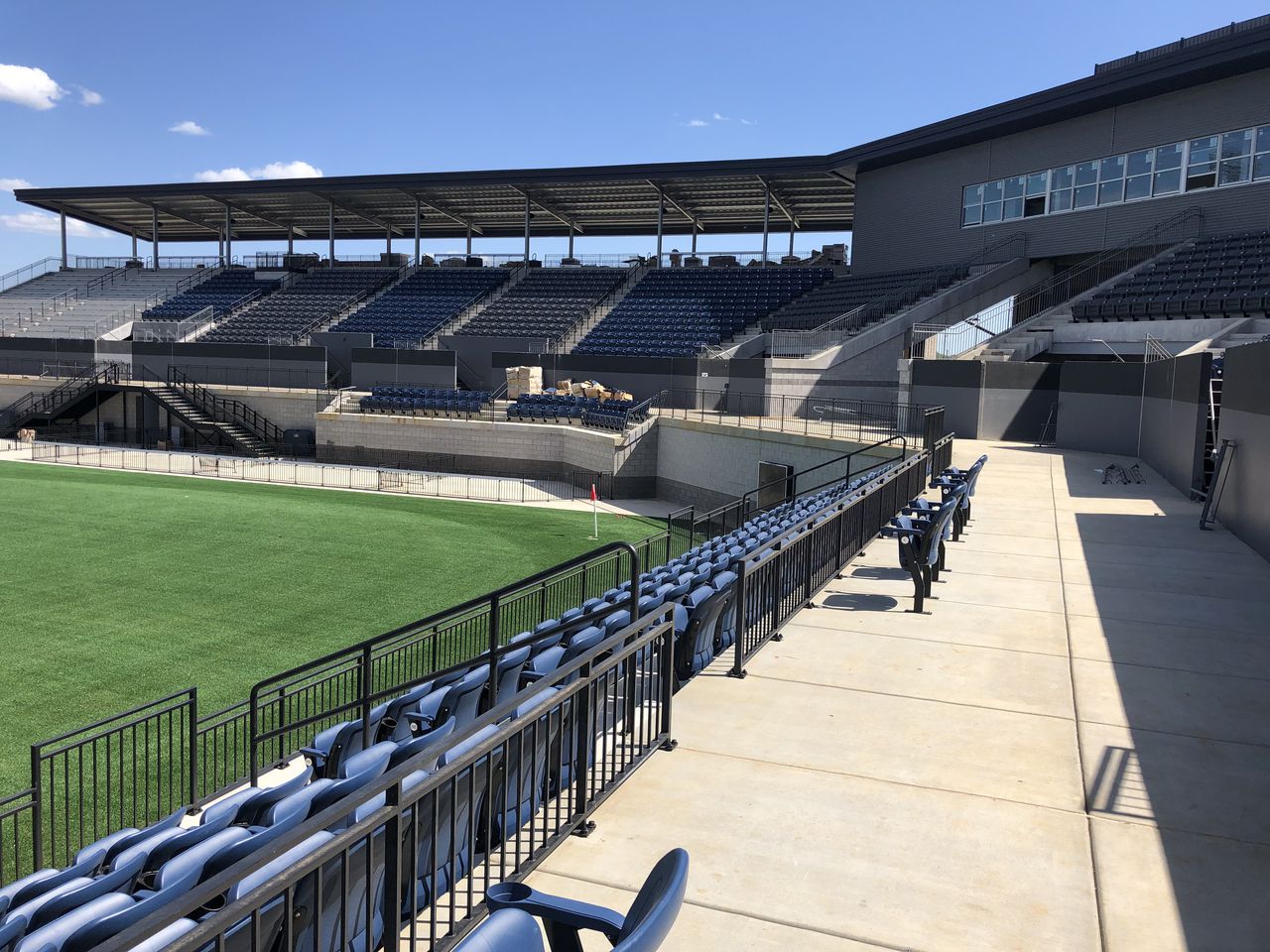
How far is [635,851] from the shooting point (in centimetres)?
466

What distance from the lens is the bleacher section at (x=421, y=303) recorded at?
49.2 m

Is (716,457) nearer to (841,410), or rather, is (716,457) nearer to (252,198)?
(841,410)

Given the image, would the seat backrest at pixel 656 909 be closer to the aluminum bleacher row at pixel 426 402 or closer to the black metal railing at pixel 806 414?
the black metal railing at pixel 806 414

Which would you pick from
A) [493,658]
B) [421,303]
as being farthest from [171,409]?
[493,658]

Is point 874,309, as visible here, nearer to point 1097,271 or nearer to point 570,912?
point 1097,271

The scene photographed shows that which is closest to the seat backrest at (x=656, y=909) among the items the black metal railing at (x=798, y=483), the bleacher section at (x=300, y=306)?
the black metal railing at (x=798, y=483)

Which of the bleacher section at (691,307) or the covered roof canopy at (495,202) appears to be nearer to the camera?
the bleacher section at (691,307)

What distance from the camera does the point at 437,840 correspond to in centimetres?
397

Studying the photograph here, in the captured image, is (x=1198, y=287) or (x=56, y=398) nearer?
(x=1198, y=287)

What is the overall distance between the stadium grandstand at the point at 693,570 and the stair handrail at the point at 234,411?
0.45 meters

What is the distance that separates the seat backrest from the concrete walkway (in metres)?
1.53

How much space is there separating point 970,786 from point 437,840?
127 inches

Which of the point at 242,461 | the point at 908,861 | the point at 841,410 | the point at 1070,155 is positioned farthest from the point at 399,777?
the point at 1070,155

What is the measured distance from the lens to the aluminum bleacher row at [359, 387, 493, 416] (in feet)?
129
